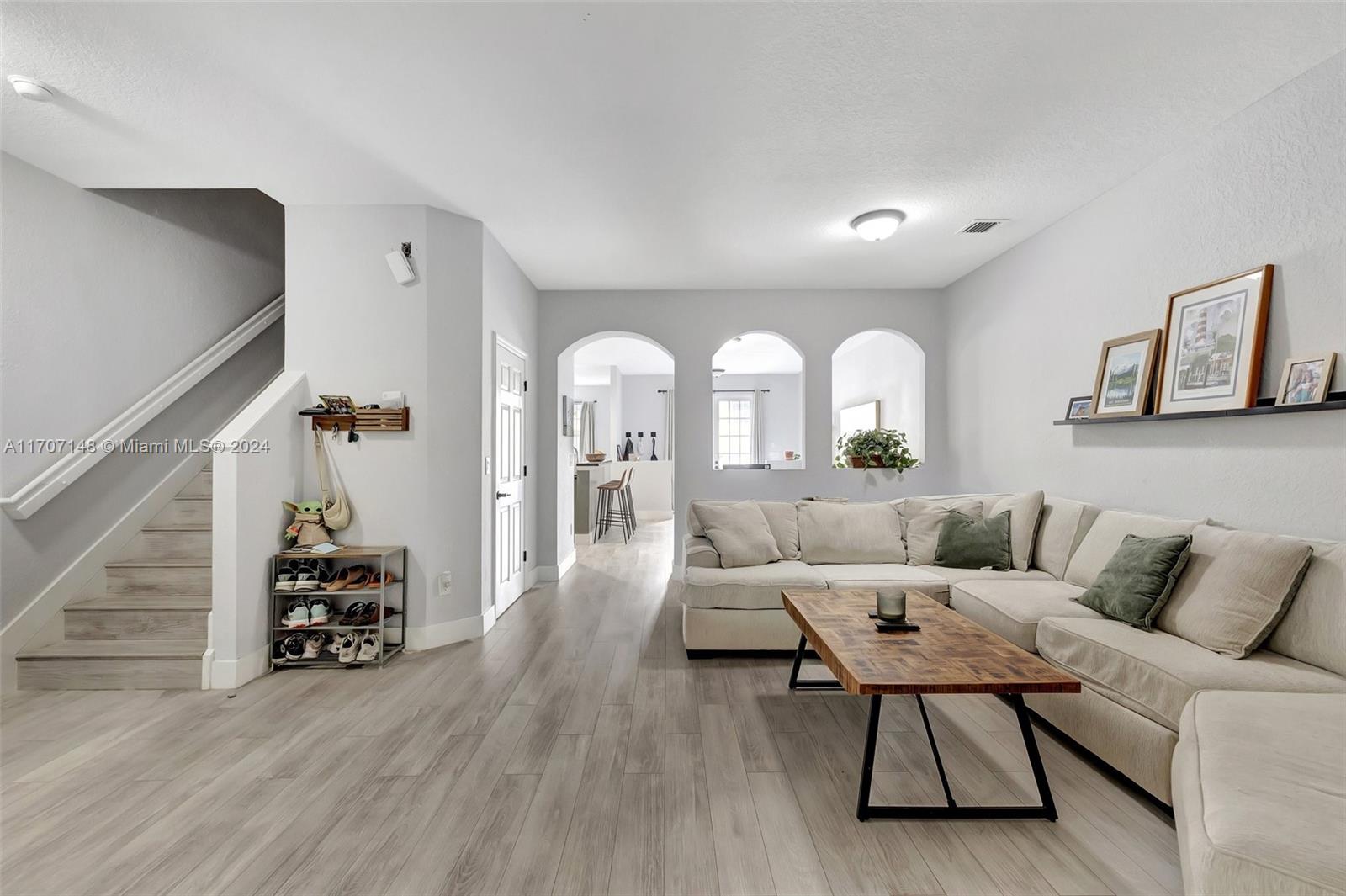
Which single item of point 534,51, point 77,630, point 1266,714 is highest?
point 534,51

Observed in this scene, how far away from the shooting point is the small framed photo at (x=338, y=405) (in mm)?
3605

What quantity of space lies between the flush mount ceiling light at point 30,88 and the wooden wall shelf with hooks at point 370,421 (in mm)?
1776

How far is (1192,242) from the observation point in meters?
3.00

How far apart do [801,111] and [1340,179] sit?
6.92ft

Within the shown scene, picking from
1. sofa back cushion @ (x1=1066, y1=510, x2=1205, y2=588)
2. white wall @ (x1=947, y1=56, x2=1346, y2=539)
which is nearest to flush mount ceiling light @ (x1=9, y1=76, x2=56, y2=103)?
white wall @ (x1=947, y1=56, x2=1346, y2=539)

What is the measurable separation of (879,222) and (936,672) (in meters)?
2.87

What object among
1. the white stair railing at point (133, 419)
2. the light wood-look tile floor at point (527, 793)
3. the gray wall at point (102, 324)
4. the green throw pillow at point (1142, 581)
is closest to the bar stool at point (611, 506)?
the white stair railing at point (133, 419)

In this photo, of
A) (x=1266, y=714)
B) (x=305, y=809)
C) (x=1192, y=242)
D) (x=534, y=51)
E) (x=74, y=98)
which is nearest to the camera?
(x=1266, y=714)

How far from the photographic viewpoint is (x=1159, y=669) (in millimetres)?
2098

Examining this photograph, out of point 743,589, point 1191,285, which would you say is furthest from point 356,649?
point 1191,285

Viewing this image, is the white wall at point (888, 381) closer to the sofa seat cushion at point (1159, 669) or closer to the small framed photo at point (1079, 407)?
the small framed photo at point (1079, 407)

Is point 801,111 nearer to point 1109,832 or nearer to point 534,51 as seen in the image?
point 534,51

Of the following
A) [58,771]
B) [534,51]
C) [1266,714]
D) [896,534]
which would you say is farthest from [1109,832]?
[58,771]

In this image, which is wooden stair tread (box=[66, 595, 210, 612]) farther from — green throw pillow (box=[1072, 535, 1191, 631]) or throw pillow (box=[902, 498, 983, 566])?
green throw pillow (box=[1072, 535, 1191, 631])
